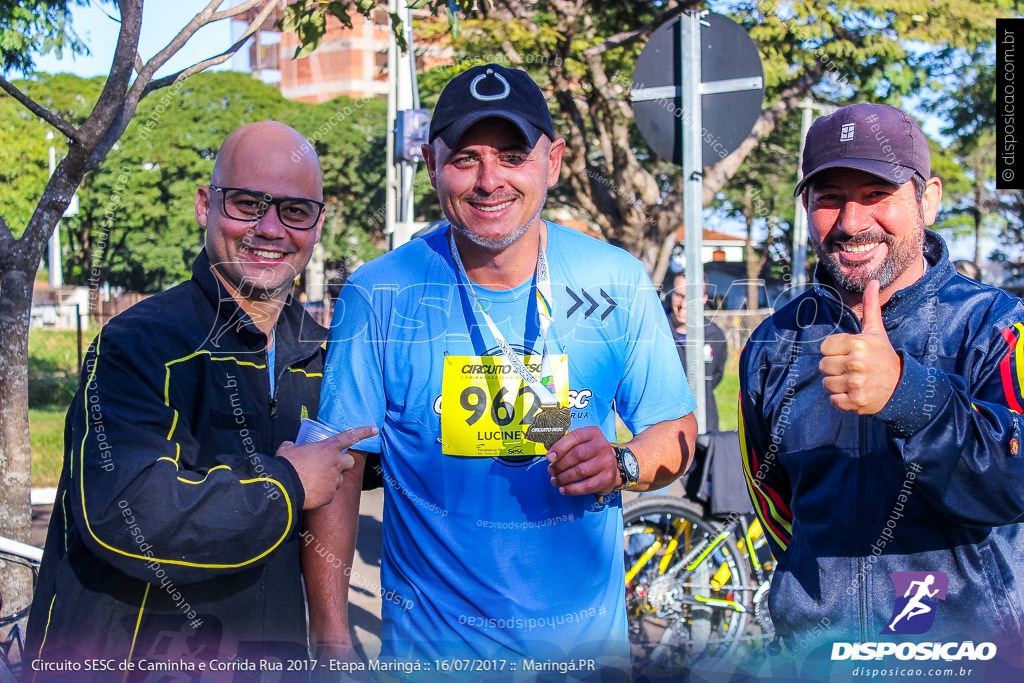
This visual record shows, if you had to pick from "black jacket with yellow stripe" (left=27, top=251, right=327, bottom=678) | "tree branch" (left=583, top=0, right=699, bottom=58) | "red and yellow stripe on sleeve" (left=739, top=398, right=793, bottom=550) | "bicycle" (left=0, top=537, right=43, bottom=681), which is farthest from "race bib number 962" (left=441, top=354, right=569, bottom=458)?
"tree branch" (left=583, top=0, right=699, bottom=58)

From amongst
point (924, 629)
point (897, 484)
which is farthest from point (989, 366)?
point (924, 629)

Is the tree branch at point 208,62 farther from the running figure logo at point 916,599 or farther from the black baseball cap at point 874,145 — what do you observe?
the running figure logo at point 916,599

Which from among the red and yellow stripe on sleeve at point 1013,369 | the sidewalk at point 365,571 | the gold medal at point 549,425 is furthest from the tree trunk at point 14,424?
the red and yellow stripe on sleeve at point 1013,369

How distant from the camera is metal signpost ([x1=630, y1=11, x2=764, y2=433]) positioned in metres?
4.14

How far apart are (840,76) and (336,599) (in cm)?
1369

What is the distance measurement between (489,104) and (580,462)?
3.18ft

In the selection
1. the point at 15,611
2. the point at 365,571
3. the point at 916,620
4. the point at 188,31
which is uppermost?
the point at 188,31

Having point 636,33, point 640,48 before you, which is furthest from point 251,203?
point 640,48

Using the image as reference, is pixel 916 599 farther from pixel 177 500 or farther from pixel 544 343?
pixel 177 500

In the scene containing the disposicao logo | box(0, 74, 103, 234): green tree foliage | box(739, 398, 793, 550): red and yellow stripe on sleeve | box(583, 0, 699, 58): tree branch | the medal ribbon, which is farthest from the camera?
box(583, 0, 699, 58): tree branch

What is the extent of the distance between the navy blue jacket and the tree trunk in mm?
2794

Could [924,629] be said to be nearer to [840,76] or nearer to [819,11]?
[819,11]

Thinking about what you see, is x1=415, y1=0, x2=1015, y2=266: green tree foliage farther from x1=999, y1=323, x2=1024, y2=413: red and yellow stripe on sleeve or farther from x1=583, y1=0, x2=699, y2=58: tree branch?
x1=999, y1=323, x2=1024, y2=413: red and yellow stripe on sleeve

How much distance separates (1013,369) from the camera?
2188 mm
